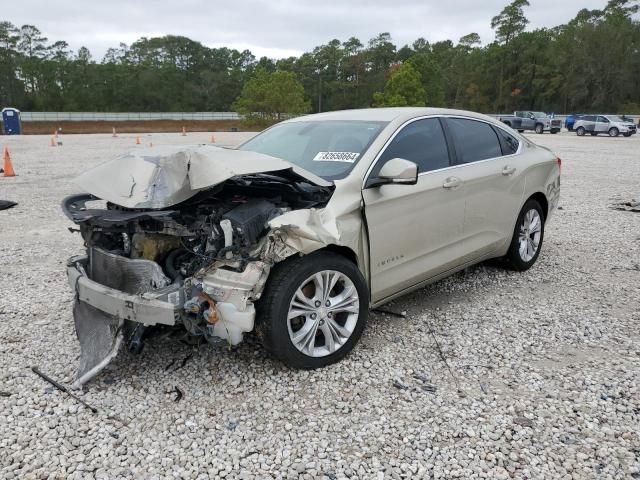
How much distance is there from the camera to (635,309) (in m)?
4.45

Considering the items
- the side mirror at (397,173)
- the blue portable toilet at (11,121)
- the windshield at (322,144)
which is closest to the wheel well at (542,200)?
the windshield at (322,144)

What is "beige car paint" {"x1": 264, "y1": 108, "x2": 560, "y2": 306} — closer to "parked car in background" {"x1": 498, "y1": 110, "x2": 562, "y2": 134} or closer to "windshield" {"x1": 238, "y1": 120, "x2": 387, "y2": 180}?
"windshield" {"x1": 238, "y1": 120, "x2": 387, "y2": 180}

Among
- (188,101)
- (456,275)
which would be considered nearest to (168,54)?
(188,101)

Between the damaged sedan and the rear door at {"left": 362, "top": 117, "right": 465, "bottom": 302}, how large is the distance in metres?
0.01

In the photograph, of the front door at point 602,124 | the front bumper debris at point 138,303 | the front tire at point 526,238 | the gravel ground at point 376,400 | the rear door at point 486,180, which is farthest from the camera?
the front door at point 602,124

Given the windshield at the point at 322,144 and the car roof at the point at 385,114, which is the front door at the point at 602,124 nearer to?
the car roof at the point at 385,114

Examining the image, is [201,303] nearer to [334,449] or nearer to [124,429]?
[124,429]

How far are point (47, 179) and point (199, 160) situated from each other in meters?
10.9

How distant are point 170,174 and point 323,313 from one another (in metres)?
1.31

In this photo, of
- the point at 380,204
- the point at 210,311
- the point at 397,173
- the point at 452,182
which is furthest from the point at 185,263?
the point at 452,182

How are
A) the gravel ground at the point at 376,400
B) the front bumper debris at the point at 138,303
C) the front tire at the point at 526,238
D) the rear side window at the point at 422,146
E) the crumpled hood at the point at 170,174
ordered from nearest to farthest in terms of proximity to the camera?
1. the gravel ground at the point at 376,400
2. the front bumper debris at the point at 138,303
3. the crumpled hood at the point at 170,174
4. the rear side window at the point at 422,146
5. the front tire at the point at 526,238

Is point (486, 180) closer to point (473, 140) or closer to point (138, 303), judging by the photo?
point (473, 140)

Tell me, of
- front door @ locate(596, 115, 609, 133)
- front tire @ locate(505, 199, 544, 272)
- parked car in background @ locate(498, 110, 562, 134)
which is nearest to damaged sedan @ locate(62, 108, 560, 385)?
front tire @ locate(505, 199, 544, 272)

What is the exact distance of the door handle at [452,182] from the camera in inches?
162
